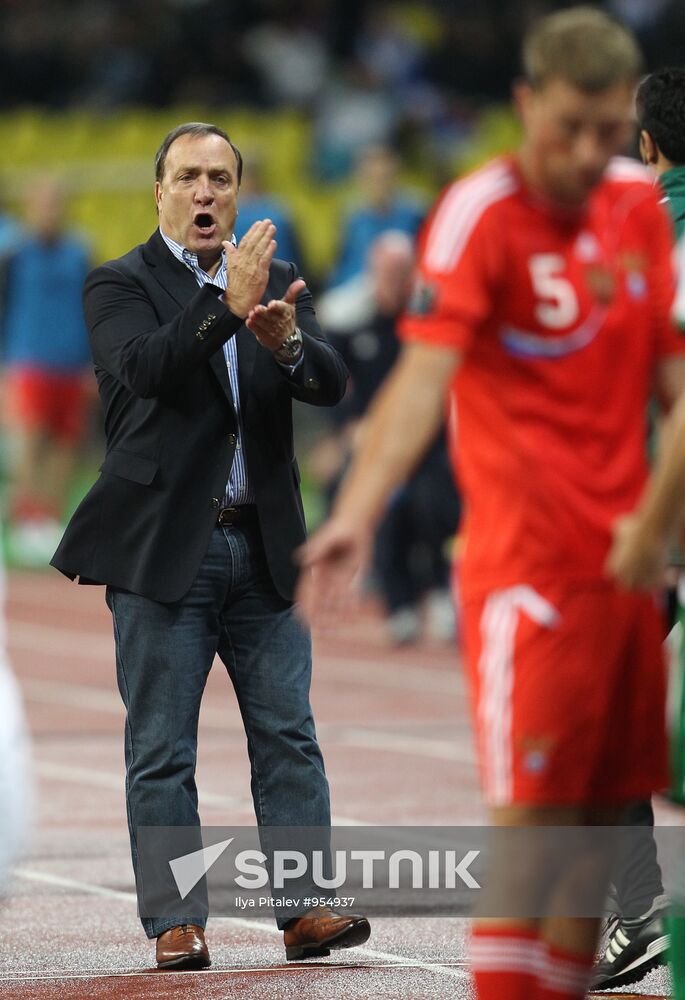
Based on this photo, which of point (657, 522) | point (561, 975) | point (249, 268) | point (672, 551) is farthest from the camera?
point (249, 268)

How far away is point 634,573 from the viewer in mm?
3771

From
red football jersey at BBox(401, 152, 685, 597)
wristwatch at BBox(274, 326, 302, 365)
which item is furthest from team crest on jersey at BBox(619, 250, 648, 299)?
wristwatch at BBox(274, 326, 302, 365)

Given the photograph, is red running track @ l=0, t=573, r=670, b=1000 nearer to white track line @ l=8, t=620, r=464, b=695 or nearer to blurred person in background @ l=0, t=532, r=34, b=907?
white track line @ l=8, t=620, r=464, b=695

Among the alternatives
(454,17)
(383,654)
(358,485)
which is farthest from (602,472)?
(454,17)

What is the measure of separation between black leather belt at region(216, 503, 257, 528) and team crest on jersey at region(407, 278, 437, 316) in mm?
1835

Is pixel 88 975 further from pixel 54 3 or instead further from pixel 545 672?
pixel 54 3

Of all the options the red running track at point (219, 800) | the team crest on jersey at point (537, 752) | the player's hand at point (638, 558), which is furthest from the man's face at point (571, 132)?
the red running track at point (219, 800)

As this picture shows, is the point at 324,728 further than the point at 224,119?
No

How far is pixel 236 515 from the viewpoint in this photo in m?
5.86

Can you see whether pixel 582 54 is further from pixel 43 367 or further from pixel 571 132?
pixel 43 367

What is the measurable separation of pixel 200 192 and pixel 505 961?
2.58 m

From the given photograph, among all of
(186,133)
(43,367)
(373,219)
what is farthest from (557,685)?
(43,367)

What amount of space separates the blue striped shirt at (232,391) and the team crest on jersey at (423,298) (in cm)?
175

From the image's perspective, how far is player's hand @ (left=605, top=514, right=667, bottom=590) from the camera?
12.3ft
